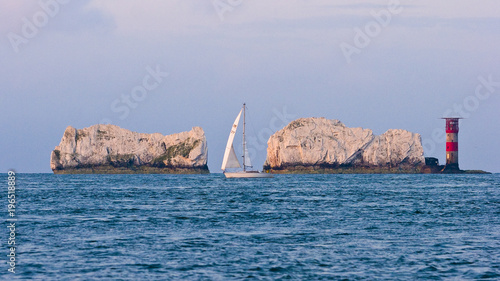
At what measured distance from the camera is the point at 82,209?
5028cm

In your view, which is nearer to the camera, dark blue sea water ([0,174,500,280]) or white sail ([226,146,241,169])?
dark blue sea water ([0,174,500,280])

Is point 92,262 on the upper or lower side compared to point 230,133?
lower

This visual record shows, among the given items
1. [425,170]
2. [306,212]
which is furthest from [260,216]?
[425,170]

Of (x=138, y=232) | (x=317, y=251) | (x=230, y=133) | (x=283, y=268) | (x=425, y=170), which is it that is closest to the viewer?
(x=283, y=268)

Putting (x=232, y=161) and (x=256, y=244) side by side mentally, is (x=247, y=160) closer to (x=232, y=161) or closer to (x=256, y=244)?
(x=232, y=161)

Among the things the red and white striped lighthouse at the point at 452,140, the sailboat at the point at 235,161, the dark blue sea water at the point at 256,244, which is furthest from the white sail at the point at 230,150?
the dark blue sea water at the point at 256,244

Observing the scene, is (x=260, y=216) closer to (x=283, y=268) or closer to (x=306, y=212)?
(x=306, y=212)

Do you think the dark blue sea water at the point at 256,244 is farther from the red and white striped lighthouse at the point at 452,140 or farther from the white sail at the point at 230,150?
the red and white striped lighthouse at the point at 452,140

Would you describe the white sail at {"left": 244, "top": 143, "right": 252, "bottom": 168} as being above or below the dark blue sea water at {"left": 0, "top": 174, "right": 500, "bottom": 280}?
above

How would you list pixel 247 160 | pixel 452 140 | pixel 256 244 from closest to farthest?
pixel 256 244 < pixel 247 160 < pixel 452 140

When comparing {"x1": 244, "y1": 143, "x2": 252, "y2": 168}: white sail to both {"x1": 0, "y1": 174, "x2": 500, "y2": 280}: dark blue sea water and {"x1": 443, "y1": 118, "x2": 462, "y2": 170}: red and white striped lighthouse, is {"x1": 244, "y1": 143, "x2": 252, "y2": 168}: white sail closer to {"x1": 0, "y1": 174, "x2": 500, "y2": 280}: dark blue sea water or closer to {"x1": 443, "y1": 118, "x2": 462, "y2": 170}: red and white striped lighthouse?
{"x1": 443, "y1": 118, "x2": 462, "y2": 170}: red and white striped lighthouse

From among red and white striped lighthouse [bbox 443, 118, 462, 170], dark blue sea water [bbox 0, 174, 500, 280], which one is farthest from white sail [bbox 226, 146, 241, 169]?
dark blue sea water [bbox 0, 174, 500, 280]

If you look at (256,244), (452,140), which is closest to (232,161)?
(452,140)

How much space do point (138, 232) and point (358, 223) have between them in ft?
42.6
